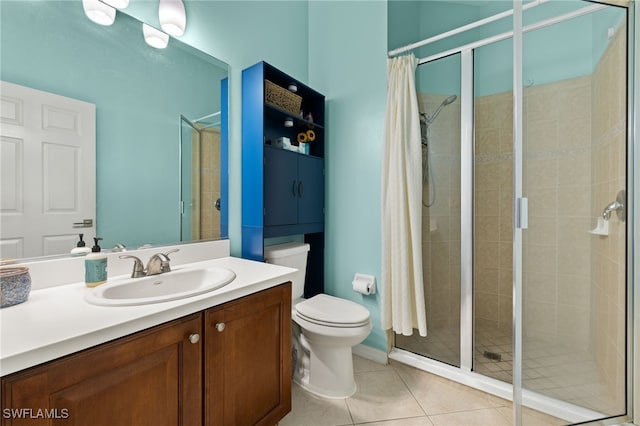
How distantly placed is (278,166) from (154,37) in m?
0.91

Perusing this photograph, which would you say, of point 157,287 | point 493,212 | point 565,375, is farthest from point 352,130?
point 565,375

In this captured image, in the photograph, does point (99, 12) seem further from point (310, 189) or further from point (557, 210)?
point (557, 210)

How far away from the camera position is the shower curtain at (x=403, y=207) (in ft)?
5.91

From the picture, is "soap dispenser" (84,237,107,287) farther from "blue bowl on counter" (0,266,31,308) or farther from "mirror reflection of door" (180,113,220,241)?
"mirror reflection of door" (180,113,220,241)

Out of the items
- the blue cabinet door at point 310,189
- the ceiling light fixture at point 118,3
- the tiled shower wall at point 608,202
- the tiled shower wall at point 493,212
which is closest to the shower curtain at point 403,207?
the tiled shower wall at point 493,212

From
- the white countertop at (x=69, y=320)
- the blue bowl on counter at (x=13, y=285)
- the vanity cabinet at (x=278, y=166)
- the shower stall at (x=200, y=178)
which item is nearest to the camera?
the white countertop at (x=69, y=320)

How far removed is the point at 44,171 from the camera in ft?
3.32

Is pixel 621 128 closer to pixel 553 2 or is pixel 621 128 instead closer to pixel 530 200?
pixel 530 200

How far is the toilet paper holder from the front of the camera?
77.5 inches

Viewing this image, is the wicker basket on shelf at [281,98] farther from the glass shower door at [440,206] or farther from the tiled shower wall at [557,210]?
the tiled shower wall at [557,210]

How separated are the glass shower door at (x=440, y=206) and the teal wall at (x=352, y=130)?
1.04ft

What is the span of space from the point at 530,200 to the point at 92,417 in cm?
171

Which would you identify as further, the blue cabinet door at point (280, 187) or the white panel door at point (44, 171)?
the blue cabinet door at point (280, 187)

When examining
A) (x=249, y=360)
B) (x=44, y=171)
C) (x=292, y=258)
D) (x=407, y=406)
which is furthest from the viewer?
(x=292, y=258)
